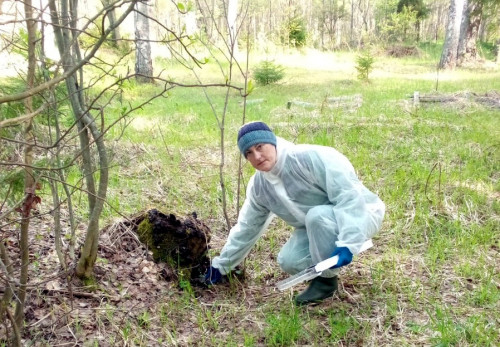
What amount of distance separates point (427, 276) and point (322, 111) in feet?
13.6

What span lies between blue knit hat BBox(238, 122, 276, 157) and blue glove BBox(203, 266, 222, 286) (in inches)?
35.5

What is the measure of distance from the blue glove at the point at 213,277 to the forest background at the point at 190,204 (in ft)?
0.18

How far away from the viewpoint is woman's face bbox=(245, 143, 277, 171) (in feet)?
8.07

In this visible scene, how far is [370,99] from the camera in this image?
329 inches

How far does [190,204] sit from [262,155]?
164 cm

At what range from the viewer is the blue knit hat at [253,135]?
2418mm

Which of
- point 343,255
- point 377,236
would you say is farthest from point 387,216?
point 343,255

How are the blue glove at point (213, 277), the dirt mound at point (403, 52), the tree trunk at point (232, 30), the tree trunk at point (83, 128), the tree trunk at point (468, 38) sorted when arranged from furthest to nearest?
the dirt mound at point (403, 52), the tree trunk at point (468, 38), the blue glove at point (213, 277), the tree trunk at point (232, 30), the tree trunk at point (83, 128)

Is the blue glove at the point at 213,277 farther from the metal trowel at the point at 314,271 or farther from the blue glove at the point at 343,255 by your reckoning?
the blue glove at the point at 343,255

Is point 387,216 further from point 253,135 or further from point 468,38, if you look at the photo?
point 468,38

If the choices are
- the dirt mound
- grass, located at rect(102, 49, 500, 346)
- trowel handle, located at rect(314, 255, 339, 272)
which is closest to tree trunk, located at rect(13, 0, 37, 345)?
grass, located at rect(102, 49, 500, 346)

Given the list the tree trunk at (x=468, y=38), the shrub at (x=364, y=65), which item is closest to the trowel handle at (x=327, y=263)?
the shrub at (x=364, y=65)

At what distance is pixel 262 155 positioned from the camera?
2471 mm

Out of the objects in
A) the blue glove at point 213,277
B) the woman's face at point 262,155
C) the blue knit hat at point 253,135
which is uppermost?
the blue knit hat at point 253,135
